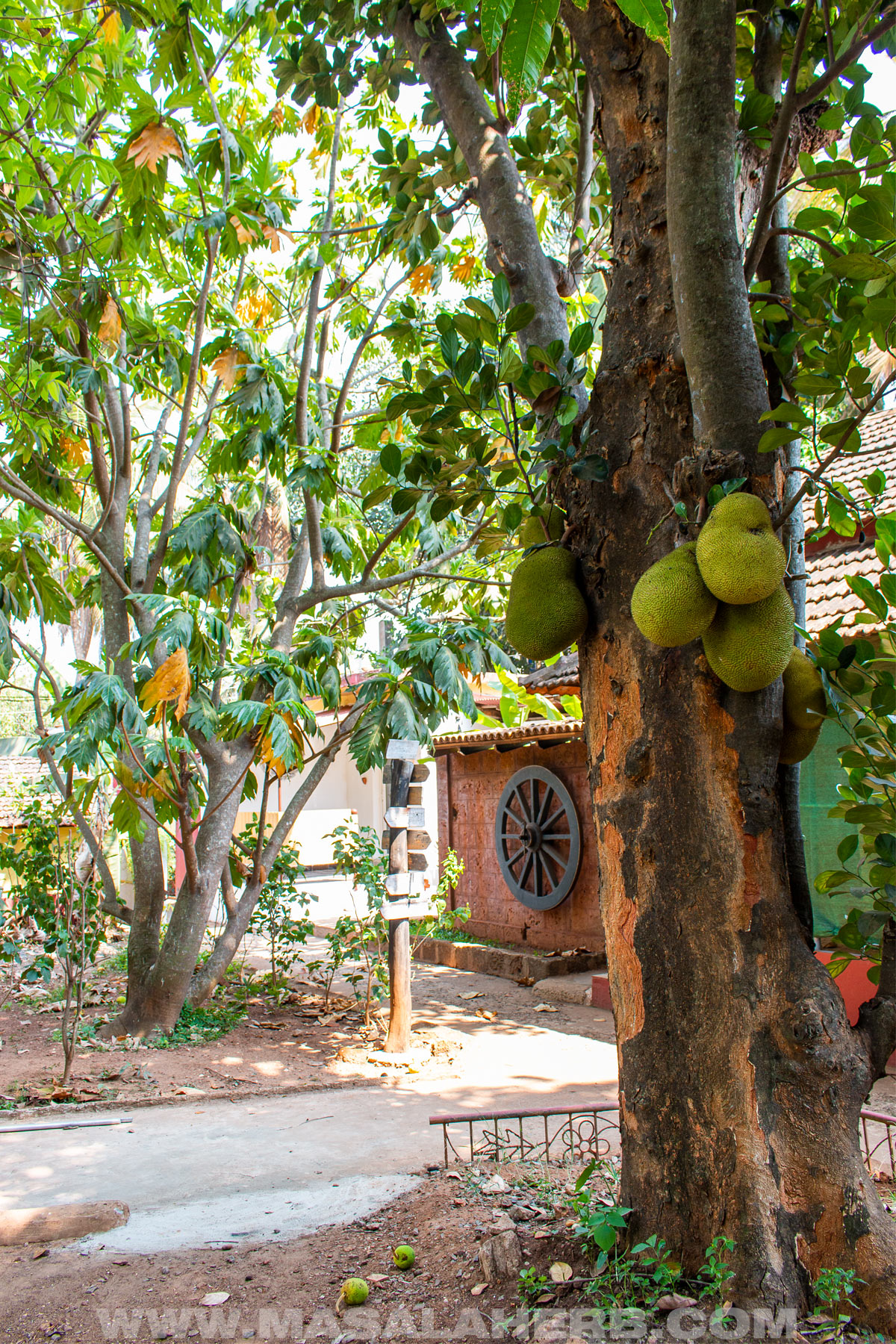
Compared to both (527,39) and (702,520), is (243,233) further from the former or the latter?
(527,39)

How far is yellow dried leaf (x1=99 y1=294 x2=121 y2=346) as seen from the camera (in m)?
4.92

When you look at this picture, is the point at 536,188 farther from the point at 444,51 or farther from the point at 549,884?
the point at 549,884

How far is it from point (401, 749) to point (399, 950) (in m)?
1.32

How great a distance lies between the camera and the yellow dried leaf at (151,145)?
→ 13.6ft

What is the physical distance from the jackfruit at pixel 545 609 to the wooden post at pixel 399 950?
3.62 metres

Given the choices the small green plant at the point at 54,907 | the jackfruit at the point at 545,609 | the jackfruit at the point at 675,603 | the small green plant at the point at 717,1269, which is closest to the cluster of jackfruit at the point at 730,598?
the jackfruit at the point at 675,603

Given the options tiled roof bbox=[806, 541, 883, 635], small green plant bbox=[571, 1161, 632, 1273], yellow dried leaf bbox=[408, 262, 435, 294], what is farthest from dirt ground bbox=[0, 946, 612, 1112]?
yellow dried leaf bbox=[408, 262, 435, 294]

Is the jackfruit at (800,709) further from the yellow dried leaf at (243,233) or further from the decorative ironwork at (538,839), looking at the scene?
the decorative ironwork at (538,839)

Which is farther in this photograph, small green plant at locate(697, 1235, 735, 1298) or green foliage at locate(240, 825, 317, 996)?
green foliage at locate(240, 825, 317, 996)

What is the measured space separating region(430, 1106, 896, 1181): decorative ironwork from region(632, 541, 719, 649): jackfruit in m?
1.81

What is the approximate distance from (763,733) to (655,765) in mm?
234

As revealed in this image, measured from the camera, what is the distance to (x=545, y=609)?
2.07 m

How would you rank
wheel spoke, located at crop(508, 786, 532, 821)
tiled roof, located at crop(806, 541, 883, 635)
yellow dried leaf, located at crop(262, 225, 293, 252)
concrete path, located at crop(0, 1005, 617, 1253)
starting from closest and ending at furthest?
concrete path, located at crop(0, 1005, 617, 1253) < yellow dried leaf, located at crop(262, 225, 293, 252) < tiled roof, located at crop(806, 541, 883, 635) < wheel spoke, located at crop(508, 786, 532, 821)

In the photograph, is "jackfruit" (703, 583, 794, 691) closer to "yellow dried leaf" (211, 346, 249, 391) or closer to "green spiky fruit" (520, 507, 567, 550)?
"green spiky fruit" (520, 507, 567, 550)
